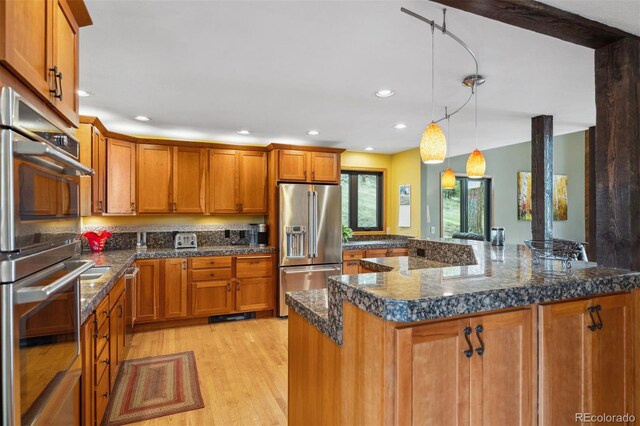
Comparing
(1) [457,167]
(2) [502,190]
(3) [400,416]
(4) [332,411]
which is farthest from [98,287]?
(2) [502,190]

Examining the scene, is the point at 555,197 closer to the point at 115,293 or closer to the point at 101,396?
the point at 115,293

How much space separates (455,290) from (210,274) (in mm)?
3589

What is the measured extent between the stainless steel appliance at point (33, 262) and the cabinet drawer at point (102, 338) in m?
0.77

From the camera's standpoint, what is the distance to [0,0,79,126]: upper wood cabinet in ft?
3.03

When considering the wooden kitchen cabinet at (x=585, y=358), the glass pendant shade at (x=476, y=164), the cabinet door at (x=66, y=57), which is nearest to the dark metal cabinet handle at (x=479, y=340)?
the wooden kitchen cabinet at (x=585, y=358)

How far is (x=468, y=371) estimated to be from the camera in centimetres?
119

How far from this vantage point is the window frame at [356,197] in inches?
233

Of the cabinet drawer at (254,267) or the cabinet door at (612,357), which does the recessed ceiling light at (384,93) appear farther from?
the cabinet drawer at (254,267)

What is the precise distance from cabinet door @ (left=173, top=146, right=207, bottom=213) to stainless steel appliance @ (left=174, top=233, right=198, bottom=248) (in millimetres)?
344

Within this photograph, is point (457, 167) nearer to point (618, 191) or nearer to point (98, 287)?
point (618, 191)

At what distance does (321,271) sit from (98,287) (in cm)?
295

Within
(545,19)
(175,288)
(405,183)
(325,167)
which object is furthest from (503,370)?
(405,183)

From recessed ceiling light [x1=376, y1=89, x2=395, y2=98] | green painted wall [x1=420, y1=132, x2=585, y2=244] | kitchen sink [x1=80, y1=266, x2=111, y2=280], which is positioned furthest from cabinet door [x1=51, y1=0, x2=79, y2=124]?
green painted wall [x1=420, y1=132, x2=585, y2=244]

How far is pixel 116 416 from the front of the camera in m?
2.32
